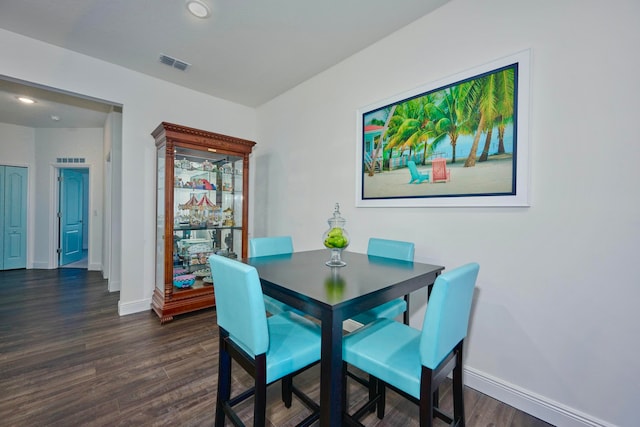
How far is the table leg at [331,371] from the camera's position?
1.08 meters

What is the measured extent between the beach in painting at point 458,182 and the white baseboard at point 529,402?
4.07 feet

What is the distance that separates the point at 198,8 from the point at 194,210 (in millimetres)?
2086

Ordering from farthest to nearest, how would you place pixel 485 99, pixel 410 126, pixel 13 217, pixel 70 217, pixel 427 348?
1. pixel 70 217
2. pixel 13 217
3. pixel 410 126
4. pixel 485 99
5. pixel 427 348

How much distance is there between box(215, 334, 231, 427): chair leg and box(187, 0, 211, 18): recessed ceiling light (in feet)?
7.80

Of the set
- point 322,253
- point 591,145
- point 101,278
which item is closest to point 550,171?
point 591,145

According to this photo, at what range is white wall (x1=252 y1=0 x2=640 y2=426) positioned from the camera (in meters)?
1.35

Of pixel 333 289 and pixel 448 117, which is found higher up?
pixel 448 117

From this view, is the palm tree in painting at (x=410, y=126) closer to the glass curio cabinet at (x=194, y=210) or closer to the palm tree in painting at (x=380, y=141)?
the palm tree in painting at (x=380, y=141)

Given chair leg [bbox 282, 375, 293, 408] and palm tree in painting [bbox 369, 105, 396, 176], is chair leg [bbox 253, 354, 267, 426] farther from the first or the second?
palm tree in painting [bbox 369, 105, 396, 176]

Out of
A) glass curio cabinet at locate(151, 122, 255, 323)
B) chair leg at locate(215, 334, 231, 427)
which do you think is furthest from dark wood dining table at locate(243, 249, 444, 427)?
glass curio cabinet at locate(151, 122, 255, 323)

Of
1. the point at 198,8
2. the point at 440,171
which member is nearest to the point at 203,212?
the point at 198,8

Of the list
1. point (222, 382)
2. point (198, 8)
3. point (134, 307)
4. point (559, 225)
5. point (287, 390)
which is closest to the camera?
point (222, 382)

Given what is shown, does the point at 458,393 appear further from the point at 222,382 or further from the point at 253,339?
the point at 222,382

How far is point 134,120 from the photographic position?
3078 mm
